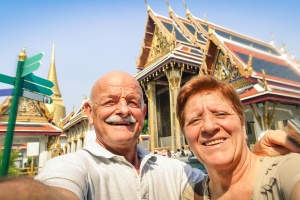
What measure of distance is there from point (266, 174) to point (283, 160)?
0.11 meters

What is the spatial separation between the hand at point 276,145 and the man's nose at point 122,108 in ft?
3.01

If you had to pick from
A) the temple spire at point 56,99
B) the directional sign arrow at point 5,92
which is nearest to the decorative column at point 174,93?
the directional sign arrow at point 5,92

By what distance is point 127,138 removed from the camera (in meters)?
1.70

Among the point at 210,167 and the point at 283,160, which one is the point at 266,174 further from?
the point at 210,167

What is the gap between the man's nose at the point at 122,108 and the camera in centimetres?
173

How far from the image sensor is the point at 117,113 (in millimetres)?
1731

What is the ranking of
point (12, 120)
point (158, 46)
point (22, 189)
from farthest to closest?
point (158, 46) → point (12, 120) → point (22, 189)

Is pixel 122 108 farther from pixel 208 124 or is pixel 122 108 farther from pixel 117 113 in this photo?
pixel 208 124

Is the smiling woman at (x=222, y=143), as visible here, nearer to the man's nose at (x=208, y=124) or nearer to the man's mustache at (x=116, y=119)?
the man's nose at (x=208, y=124)

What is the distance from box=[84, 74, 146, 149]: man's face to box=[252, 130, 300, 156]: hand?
0.87 meters

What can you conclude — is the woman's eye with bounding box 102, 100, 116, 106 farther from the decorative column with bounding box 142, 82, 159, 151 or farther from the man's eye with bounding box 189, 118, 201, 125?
the decorative column with bounding box 142, 82, 159, 151

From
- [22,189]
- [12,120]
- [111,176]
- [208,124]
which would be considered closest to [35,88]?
[12,120]

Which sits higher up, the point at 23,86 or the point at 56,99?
the point at 56,99

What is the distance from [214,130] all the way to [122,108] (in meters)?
0.69
